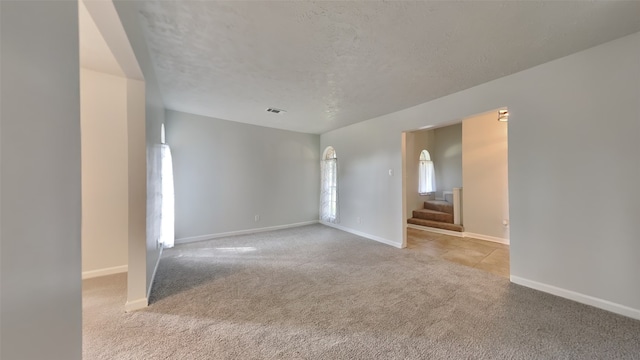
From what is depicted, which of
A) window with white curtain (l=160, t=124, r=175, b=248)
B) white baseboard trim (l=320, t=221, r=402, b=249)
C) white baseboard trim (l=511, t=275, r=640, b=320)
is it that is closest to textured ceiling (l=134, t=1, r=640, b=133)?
window with white curtain (l=160, t=124, r=175, b=248)

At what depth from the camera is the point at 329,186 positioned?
5543mm

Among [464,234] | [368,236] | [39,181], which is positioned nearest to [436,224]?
[464,234]

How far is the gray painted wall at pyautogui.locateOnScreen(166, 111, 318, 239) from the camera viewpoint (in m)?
4.08

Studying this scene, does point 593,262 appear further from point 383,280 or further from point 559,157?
point 383,280

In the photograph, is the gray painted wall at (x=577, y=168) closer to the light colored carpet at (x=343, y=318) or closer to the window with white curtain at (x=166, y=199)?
the light colored carpet at (x=343, y=318)

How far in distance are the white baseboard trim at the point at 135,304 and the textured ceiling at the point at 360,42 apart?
2.37 meters

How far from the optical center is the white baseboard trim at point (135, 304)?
6.54 ft

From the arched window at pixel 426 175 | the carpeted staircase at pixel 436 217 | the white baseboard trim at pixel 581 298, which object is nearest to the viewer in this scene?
the white baseboard trim at pixel 581 298

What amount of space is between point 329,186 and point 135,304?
4.15 metres

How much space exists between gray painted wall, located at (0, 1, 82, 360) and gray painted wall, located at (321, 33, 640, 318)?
3587mm

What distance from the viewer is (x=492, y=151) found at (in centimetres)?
418

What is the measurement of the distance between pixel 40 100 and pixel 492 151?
544cm

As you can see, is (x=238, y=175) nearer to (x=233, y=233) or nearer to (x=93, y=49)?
(x=233, y=233)

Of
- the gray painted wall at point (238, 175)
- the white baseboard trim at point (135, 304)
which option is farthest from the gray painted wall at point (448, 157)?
the white baseboard trim at point (135, 304)
